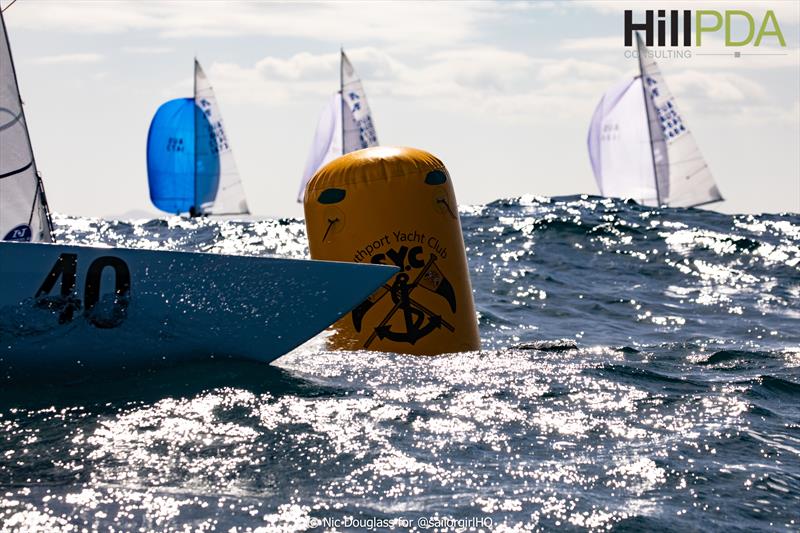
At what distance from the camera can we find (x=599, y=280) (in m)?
13.9

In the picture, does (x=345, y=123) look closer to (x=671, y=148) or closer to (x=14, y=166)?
(x=671, y=148)

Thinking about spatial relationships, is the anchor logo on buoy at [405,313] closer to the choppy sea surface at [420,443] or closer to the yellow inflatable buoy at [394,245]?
the yellow inflatable buoy at [394,245]

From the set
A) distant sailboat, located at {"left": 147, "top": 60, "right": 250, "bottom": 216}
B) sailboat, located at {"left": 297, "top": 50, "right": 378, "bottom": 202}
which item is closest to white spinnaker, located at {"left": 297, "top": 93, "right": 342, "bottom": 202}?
sailboat, located at {"left": 297, "top": 50, "right": 378, "bottom": 202}

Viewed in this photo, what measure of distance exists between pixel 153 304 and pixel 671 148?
98.6 feet

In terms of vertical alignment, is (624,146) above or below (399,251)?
below

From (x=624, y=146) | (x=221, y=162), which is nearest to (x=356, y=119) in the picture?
(x=221, y=162)

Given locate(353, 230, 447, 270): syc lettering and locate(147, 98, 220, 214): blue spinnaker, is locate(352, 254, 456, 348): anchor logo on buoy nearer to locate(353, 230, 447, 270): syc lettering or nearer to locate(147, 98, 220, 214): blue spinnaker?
locate(353, 230, 447, 270): syc lettering

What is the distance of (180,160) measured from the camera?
120 feet

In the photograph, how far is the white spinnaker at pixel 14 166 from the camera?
695cm

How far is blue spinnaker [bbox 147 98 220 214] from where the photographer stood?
3547cm

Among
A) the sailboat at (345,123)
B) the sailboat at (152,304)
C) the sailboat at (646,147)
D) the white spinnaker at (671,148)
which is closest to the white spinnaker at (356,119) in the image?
the sailboat at (345,123)

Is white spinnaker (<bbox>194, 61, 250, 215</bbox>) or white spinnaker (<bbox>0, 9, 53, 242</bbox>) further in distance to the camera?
white spinnaker (<bbox>194, 61, 250, 215</bbox>)

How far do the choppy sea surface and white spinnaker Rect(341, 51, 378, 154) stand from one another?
28.8m

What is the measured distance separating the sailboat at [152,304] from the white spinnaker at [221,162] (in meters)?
31.7
